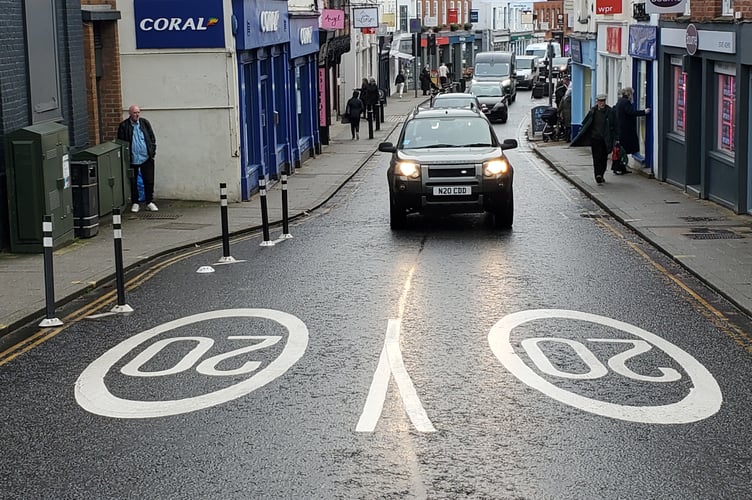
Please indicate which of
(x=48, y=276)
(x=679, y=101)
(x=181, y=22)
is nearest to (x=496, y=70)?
(x=679, y=101)

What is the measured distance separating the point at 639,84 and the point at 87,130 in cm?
1382

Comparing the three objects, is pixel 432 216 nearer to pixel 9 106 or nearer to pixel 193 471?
pixel 9 106

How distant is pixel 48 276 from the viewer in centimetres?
1186

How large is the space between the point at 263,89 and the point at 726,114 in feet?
36.6

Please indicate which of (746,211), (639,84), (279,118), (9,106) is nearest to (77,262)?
(9,106)

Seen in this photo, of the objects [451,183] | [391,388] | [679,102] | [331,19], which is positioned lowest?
[391,388]

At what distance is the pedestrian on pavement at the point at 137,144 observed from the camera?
827 inches

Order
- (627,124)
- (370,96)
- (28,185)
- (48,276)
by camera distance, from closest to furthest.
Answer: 1. (48,276)
2. (28,185)
3. (627,124)
4. (370,96)

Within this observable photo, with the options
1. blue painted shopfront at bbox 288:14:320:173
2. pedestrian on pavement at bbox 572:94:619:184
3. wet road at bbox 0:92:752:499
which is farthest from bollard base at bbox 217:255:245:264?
blue painted shopfront at bbox 288:14:320:173

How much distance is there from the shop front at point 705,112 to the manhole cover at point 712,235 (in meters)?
2.07

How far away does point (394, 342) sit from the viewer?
10.7 meters

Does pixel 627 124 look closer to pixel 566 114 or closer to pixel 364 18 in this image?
pixel 566 114

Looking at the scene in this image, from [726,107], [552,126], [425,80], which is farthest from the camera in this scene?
[425,80]

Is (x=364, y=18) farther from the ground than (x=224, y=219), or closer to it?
farther from the ground
